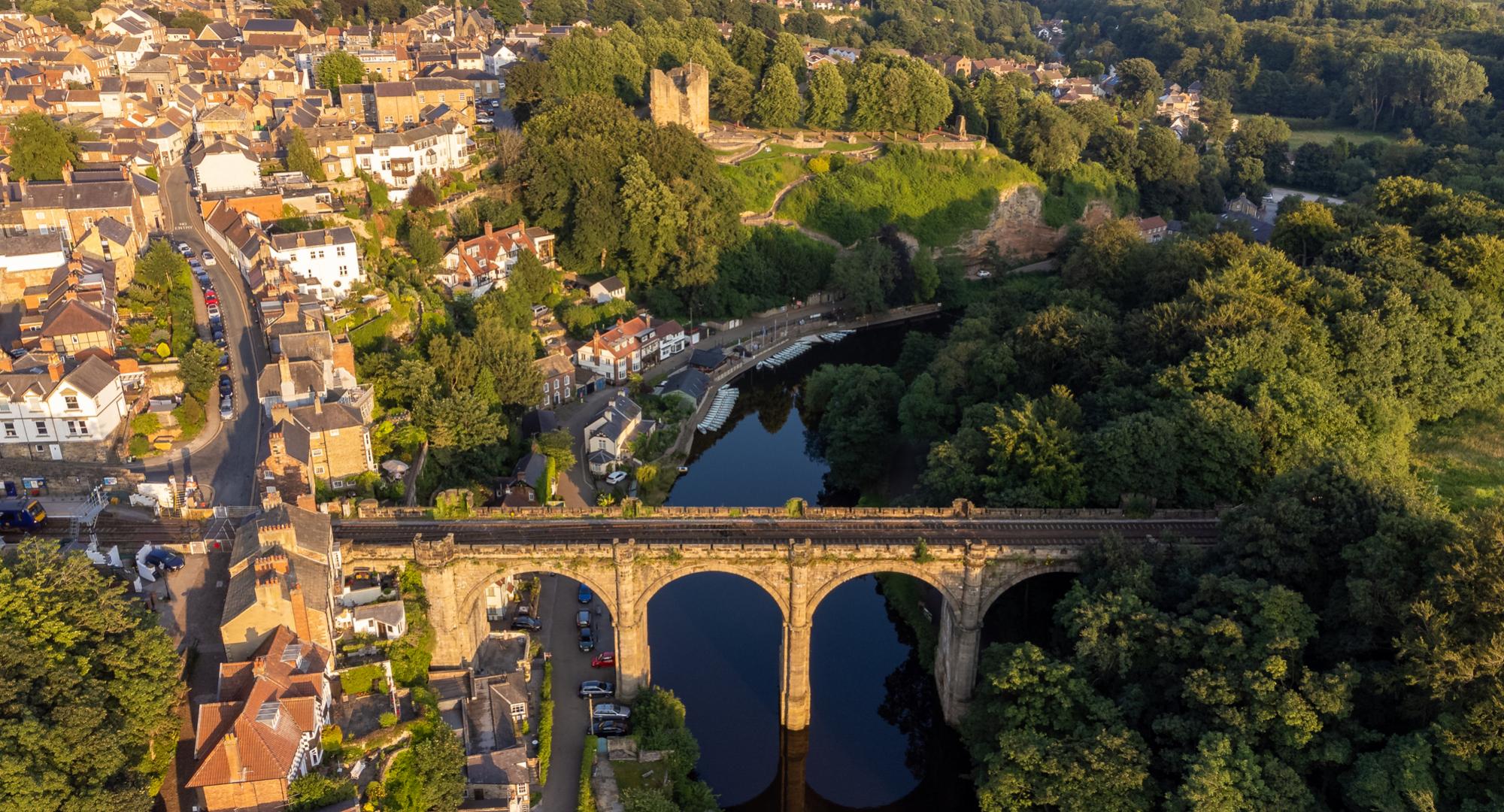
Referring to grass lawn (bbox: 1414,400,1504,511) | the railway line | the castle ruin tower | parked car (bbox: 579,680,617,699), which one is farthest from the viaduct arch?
the castle ruin tower

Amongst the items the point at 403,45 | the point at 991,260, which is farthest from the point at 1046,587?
the point at 403,45

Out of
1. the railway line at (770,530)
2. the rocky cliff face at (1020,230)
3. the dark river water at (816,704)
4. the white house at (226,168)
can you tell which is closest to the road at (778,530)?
the railway line at (770,530)

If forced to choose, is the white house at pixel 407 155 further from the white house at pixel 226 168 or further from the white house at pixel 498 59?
the white house at pixel 498 59

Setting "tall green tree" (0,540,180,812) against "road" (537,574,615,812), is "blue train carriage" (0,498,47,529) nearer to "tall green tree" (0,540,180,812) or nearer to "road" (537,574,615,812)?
"tall green tree" (0,540,180,812)

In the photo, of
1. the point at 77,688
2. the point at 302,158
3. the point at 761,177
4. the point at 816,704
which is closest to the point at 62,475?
the point at 77,688

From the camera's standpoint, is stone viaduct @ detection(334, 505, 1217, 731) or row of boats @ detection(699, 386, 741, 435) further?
row of boats @ detection(699, 386, 741, 435)

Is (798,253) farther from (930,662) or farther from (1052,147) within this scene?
(930,662)
